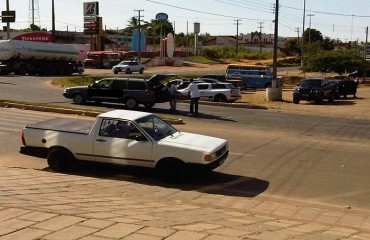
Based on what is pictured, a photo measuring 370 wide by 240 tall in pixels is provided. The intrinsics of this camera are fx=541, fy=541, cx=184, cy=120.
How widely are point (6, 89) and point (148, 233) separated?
2955 centimetres

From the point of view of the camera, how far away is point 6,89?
33312mm

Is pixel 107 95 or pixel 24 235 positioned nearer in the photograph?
pixel 24 235

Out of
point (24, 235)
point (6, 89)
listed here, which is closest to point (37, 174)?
point (24, 235)

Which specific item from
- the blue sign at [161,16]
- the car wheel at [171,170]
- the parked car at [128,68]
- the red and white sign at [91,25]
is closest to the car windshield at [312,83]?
the car wheel at [171,170]

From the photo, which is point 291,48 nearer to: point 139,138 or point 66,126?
point 66,126

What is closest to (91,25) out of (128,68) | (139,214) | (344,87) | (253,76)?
(128,68)

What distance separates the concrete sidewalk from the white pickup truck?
54 centimetres

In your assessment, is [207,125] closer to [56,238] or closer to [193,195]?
[193,195]

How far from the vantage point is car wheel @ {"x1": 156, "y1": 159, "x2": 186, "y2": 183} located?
11.0 meters

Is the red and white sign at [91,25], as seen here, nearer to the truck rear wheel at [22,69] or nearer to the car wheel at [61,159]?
the truck rear wheel at [22,69]

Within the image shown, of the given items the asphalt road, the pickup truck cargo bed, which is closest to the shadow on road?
the asphalt road

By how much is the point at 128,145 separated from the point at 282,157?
193 inches

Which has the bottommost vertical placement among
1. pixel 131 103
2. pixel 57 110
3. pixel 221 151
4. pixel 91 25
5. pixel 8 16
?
pixel 57 110

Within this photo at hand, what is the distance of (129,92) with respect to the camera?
1001 inches
